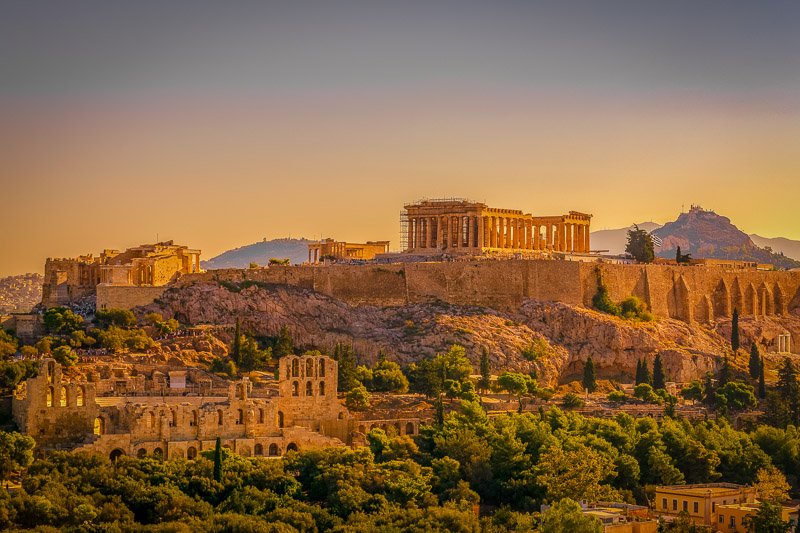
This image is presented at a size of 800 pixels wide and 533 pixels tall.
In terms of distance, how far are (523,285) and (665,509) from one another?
96.6ft

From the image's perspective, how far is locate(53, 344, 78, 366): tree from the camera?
75625mm

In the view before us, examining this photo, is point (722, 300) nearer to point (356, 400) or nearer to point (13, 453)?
point (356, 400)

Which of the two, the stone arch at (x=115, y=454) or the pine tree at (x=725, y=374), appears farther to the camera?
the pine tree at (x=725, y=374)

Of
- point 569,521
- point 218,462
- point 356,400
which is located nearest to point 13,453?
point 218,462

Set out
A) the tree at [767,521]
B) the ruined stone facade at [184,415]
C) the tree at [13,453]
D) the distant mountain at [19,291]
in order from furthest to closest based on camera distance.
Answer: the distant mountain at [19,291], the ruined stone facade at [184,415], the tree at [767,521], the tree at [13,453]

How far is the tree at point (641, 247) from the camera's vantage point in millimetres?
111188

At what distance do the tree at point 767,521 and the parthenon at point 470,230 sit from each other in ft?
125

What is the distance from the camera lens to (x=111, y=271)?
3548 inches

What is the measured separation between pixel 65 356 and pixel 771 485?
29.1 meters

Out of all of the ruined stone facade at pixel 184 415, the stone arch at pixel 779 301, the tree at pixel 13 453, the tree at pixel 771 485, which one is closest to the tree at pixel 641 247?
the stone arch at pixel 779 301

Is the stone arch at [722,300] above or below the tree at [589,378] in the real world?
above

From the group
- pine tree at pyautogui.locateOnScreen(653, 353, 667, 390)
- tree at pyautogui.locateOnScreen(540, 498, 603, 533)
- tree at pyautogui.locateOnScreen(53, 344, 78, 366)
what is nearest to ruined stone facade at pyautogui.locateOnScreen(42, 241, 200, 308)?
tree at pyautogui.locateOnScreen(53, 344, 78, 366)

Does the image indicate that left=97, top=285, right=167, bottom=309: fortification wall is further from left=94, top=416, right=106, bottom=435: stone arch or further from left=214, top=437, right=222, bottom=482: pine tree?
left=214, top=437, right=222, bottom=482: pine tree

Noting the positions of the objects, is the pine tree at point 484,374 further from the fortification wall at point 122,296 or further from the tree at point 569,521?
the tree at point 569,521
